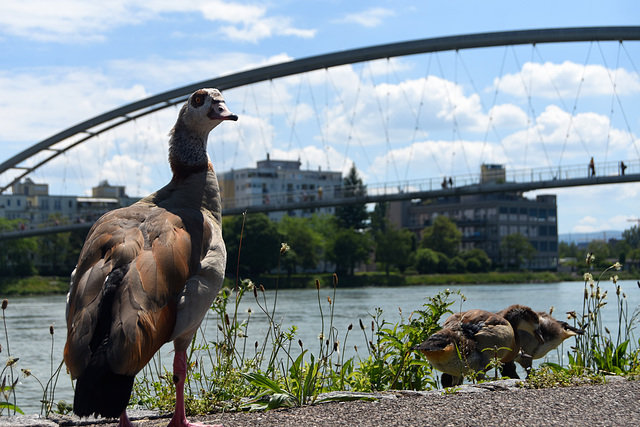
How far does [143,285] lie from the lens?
3.33 metres

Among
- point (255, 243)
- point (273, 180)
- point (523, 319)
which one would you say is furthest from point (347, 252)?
point (523, 319)

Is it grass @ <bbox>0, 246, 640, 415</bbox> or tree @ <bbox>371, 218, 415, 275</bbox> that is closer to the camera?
grass @ <bbox>0, 246, 640, 415</bbox>

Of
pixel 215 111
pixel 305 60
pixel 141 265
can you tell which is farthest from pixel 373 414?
pixel 305 60

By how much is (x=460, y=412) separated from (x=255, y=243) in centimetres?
5659

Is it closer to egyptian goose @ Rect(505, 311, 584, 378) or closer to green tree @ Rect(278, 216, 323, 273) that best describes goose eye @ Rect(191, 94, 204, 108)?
egyptian goose @ Rect(505, 311, 584, 378)

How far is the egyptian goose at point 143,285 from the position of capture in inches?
123

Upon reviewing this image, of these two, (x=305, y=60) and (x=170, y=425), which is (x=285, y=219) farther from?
(x=170, y=425)

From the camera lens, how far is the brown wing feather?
10.3 feet

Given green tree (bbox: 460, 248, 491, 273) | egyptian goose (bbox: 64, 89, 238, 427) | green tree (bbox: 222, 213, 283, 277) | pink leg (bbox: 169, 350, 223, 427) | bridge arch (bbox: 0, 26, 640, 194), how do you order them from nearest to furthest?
1. egyptian goose (bbox: 64, 89, 238, 427)
2. pink leg (bbox: 169, 350, 223, 427)
3. bridge arch (bbox: 0, 26, 640, 194)
4. green tree (bbox: 222, 213, 283, 277)
5. green tree (bbox: 460, 248, 491, 273)

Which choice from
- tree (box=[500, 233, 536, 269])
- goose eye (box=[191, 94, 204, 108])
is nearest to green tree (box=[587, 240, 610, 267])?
goose eye (box=[191, 94, 204, 108])

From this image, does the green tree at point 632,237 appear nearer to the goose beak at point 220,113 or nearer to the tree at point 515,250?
the tree at point 515,250

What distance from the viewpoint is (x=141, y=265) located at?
340 centimetres

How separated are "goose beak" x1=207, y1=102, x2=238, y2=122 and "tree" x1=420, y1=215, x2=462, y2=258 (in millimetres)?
93419

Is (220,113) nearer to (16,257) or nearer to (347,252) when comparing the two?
(16,257)
